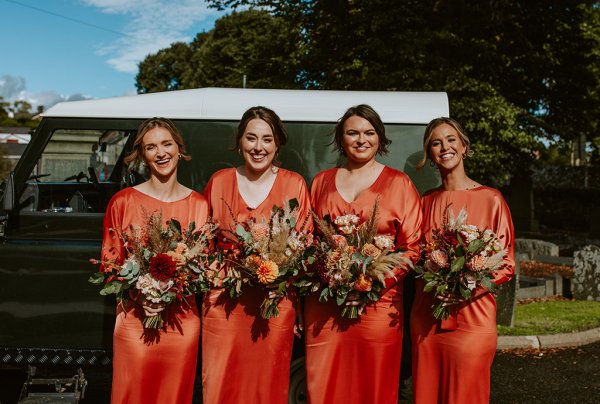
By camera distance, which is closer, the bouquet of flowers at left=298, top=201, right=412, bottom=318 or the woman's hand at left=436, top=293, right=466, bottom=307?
the bouquet of flowers at left=298, top=201, right=412, bottom=318

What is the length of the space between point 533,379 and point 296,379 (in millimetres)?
2992

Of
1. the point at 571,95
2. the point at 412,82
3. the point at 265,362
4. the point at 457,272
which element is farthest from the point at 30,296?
the point at 571,95

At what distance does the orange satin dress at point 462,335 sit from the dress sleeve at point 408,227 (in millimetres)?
136

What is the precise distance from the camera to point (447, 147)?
11.9ft

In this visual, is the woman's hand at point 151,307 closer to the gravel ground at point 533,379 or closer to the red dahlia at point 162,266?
the red dahlia at point 162,266

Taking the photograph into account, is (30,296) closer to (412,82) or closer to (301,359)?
(301,359)

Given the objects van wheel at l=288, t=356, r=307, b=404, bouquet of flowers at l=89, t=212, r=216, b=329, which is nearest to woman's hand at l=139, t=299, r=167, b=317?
bouquet of flowers at l=89, t=212, r=216, b=329

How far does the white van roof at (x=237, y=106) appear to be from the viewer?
4371mm

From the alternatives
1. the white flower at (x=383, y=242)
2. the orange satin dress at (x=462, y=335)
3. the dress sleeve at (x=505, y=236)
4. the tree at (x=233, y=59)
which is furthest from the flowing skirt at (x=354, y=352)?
the tree at (x=233, y=59)

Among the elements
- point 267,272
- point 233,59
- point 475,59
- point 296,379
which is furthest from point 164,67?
point 267,272

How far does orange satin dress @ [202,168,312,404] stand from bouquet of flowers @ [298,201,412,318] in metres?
0.28

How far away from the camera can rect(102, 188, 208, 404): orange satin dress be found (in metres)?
3.35

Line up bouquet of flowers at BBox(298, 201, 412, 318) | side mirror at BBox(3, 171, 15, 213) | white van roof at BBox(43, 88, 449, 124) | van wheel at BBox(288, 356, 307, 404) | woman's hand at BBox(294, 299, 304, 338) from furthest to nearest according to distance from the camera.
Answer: white van roof at BBox(43, 88, 449, 124) < van wheel at BBox(288, 356, 307, 404) < side mirror at BBox(3, 171, 15, 213) < woman's hand at BBox(294, 299, 304, 338) < bouquet of flowers at BBox(298, 201, 412, 318)

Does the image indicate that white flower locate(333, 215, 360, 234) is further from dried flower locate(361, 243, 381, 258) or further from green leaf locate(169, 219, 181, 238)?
green leaf locate(169, 219, 181, 238)
